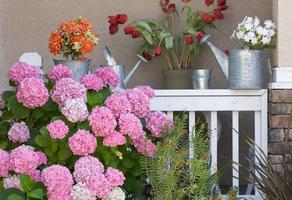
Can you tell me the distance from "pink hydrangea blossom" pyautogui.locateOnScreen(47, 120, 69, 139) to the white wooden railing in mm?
1016

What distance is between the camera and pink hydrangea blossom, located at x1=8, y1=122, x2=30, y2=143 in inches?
124

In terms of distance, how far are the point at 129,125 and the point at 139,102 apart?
0.21 m

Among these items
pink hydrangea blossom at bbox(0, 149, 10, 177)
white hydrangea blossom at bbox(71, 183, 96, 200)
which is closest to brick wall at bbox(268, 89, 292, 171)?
white hydrangea blossom at bbox(71, 183, 96, 200)

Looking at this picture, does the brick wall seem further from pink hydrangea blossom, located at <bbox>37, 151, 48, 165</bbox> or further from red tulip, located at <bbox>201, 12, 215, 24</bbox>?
pink hydrangea blossom, located at <bbox>37, 151, 48, 165</bbox>

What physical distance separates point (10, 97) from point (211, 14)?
1769 millimetres

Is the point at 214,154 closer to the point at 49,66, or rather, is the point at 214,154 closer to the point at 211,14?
the point at 211,14

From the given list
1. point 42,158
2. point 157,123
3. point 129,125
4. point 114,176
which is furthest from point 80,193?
point 157,123

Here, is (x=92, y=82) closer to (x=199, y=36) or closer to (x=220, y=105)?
(x=220, y=105)

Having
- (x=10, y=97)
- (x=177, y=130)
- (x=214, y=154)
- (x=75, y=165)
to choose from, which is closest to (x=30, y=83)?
(x=10, y=97)

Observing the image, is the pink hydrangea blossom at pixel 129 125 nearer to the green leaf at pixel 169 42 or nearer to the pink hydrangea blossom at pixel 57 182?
the pink hydrangea blossom at pixel 57 182

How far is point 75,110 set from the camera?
2973mm

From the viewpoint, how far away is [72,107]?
9.75 ft

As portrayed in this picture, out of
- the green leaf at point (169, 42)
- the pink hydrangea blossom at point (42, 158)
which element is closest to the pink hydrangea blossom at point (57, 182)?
the pink hydrangea blossom at point (42, 158)

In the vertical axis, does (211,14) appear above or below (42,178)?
above
